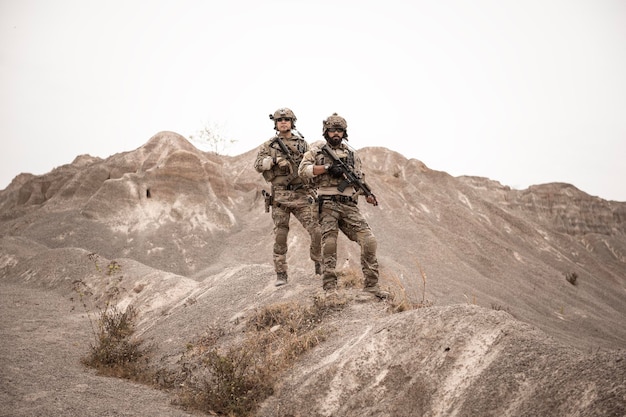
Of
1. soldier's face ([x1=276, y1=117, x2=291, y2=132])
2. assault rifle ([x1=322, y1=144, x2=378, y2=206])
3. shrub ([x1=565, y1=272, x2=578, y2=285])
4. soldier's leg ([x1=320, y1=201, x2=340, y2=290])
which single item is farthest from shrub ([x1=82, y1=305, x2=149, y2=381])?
shrub ([x1=565, y1=272, x2=578, y2=285])

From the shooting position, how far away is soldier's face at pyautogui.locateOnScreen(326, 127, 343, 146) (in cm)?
693

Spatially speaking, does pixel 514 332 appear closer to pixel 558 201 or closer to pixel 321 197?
pixel 321 197

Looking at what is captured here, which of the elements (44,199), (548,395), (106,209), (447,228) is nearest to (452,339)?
(548,395)

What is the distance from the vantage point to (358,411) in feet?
14.5

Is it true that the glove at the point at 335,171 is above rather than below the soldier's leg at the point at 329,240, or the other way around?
above

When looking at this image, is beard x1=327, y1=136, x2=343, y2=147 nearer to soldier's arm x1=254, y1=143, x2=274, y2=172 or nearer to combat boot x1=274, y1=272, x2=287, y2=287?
soldier's arm x1=254, y1=143, x2=274, y2=172

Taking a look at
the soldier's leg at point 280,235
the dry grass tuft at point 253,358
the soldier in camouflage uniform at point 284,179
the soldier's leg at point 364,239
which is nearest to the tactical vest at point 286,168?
the soldier in camouflage uniform at point 284,179

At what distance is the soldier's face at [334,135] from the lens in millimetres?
6929

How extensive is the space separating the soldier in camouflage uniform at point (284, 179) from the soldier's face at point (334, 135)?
48.3 inches

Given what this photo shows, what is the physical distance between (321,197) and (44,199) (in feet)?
105

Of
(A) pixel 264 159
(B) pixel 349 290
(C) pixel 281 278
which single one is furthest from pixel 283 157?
(B) pixel 349 290

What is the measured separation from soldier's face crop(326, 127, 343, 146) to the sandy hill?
7.52 ft

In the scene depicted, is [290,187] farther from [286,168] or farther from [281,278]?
[281,278]

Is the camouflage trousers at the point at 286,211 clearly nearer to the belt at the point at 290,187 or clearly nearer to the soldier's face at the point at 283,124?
the belt at the point at 290,187
